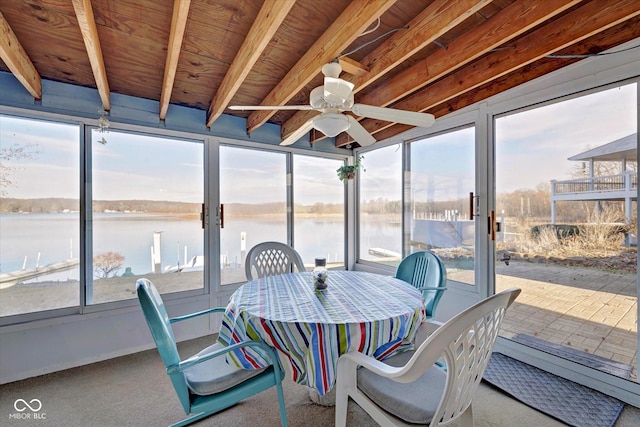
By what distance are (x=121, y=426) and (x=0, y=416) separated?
880 millimetres

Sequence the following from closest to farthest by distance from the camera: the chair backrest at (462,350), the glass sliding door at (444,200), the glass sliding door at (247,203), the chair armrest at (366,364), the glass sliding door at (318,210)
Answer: the chair backrest at (462,350) < the chair armrest at (366,364) < the glass sliding door at (444,200) < the glass sliding door at (247,203) < the glass sliding door at (318,210)

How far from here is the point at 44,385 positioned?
2.19 metres

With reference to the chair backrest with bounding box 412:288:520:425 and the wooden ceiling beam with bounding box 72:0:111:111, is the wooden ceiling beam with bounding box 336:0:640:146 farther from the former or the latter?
the wooden ceiling beam with bounding box 72:0:111:111

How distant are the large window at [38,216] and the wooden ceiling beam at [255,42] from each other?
161 cm

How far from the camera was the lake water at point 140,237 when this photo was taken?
2.42m

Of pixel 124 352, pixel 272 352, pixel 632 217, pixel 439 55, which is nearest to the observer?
pixel 272 352

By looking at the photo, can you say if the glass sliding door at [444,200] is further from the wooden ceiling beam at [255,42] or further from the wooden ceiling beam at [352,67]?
the wooden ceiling beam at [255,42]

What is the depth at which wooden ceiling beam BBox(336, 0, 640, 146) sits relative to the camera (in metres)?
1.60

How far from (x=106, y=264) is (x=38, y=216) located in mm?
682

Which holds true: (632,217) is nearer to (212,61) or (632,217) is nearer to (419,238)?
(419,238)

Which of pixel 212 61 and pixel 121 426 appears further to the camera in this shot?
pixel 212 61

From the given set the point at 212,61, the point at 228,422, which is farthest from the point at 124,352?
the point at 212,61

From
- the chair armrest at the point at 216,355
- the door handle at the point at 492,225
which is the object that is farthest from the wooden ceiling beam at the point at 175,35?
the door handle at the point at 492,225

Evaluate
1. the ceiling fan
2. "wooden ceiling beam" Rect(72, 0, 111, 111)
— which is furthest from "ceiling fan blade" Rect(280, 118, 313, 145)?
"wooden ceiling beam" Rect(72, 0, 111, 111)
